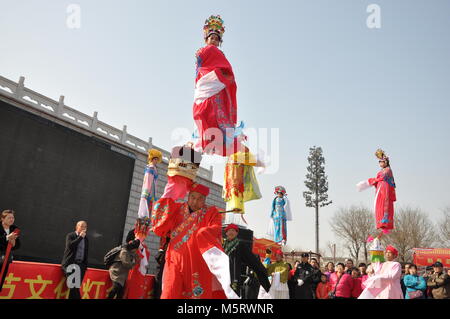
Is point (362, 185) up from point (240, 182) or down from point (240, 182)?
up

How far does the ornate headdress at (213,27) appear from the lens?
4602 millimetres

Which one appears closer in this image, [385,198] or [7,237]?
[7,237]

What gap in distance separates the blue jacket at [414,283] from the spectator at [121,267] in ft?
17.1

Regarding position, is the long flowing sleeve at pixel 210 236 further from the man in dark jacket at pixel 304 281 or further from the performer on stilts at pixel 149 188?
the man in dark jacket at pixel 304 281

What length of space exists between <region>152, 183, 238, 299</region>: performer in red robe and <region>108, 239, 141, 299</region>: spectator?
2.20 metres

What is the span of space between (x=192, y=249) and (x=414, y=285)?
5341 millimetres

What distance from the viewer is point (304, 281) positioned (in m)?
7.25

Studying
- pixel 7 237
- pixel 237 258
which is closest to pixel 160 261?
pixel 237 258

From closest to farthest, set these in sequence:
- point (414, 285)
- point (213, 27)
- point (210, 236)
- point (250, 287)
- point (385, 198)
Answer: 1. point (210, 236)
2. point (213, 27)
3. point (414, 285)
4. point (250, 287)
5. point (385, 198)

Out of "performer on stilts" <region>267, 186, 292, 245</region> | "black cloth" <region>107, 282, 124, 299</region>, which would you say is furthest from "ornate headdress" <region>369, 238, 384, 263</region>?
"black cloth" <region>107, 282, 124, 299</region>

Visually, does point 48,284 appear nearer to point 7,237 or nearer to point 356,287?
point 7,237

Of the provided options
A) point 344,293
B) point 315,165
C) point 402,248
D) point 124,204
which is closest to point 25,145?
point 124,204

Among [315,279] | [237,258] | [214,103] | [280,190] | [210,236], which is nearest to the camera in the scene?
[210,236]

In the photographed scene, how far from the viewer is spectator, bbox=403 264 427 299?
20.7 ft
